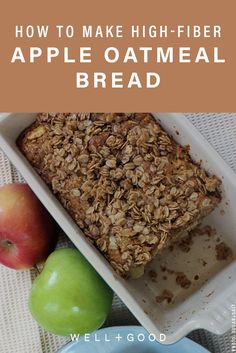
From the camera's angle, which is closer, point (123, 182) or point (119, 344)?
point (123, 182)

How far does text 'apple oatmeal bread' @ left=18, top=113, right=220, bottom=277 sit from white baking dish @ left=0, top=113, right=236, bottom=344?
0.02m

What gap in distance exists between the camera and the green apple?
1.04 meters

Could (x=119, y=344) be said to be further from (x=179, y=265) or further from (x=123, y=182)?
(x=123, y=182)

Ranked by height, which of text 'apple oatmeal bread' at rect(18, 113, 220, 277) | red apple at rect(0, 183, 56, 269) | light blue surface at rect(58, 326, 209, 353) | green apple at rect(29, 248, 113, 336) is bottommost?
light blue surface at rect(58, 326, 209, 353)

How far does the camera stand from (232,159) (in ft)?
3.66

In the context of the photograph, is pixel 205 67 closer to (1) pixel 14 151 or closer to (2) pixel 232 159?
(2) pixel 232 159

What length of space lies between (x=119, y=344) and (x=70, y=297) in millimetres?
145

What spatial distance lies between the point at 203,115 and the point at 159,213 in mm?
215

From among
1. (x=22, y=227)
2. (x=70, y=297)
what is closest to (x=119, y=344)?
(x=70, y=297)

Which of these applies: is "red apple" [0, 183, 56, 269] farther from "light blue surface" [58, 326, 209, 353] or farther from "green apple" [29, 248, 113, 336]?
"light blue surface" [58, 326, 209, 353]

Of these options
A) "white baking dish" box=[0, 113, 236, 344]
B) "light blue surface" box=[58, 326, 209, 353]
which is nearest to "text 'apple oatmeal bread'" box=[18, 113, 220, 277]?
"white baking dish" box=[0, 113, 236, 344]

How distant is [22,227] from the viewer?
1.08 metres

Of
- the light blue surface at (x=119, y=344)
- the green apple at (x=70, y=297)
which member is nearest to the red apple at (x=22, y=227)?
the green apple at (x=70, y=297)

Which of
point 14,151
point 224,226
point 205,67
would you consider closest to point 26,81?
point 14,151
